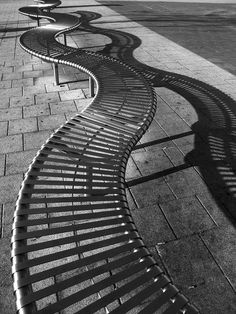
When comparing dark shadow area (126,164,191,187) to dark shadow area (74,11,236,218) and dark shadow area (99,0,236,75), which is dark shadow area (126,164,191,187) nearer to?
dark shadow area (74,11,236,218)

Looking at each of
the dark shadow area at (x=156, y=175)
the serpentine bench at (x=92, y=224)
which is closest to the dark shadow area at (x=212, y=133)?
the dark shadow area at (x=156, y=175)

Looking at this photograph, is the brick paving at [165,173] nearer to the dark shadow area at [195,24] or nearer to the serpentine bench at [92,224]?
the serpentine bench at [92,224]

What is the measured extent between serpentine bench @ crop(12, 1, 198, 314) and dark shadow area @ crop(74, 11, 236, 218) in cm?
84

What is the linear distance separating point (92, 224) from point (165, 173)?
191 centimetres

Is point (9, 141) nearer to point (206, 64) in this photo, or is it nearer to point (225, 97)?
point (225, 97)

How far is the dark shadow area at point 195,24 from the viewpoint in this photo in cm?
908

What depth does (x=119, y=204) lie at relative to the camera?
2.46m

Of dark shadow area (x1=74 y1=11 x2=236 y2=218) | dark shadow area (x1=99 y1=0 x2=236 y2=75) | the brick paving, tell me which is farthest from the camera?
dark shadow area (x1=99 y1=0 x2=236 y2=75)

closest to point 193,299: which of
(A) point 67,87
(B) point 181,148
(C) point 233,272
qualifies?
(C) point 233,272

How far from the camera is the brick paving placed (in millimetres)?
2746

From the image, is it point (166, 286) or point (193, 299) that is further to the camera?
point (193, 299)

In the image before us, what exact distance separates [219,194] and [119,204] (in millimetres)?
1643

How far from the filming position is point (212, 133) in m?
4.84

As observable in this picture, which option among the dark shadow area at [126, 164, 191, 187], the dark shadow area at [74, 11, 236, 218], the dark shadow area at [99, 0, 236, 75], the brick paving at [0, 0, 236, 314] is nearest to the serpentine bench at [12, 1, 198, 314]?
the brick paving at [0, 0, 236, 314]
